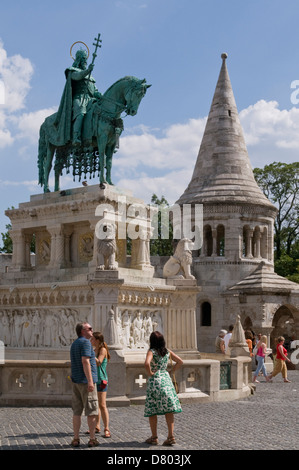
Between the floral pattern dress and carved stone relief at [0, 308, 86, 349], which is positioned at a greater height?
carved stone relief at [0, 308, 86, 349]

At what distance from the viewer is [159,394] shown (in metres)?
9.54

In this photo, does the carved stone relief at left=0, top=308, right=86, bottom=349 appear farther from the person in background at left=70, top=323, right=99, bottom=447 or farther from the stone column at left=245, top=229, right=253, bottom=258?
the stone column at left=245, top=229, right=253, bottom=258

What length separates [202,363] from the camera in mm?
14844

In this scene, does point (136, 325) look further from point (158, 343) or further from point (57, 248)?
point (158, 343)

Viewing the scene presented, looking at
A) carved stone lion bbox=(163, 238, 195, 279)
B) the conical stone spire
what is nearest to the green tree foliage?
the conical stone spire

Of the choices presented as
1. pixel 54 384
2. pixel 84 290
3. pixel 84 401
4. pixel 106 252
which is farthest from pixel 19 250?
pixel 84 401

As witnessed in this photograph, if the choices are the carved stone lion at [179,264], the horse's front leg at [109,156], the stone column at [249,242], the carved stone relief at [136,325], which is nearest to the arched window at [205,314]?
the stone column at [249,242]

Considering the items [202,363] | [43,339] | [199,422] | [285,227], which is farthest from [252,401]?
[285,227]

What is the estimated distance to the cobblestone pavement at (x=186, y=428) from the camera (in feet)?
31.8

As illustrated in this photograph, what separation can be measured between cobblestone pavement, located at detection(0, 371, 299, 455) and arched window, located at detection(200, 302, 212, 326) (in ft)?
70.3

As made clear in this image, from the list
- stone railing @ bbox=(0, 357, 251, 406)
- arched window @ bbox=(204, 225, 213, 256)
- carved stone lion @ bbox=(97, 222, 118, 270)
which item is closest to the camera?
stone railing @ bbox=(0, 357, 251, 406)

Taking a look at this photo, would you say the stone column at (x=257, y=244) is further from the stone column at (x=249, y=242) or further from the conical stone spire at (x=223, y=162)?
the conical stone spire at (x=223, y=162)

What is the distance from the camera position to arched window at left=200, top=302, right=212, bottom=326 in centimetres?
3678
